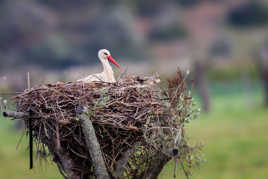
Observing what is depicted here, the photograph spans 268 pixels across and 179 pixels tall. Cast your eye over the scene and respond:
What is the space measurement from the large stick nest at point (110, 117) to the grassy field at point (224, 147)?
932 cm

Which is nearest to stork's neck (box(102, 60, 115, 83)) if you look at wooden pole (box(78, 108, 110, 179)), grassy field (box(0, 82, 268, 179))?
wooden pole (box(78, 108, 110, 179))

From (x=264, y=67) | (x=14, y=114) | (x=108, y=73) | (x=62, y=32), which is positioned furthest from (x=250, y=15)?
(x=14, y=114)

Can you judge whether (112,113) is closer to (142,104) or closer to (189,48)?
(142,104)

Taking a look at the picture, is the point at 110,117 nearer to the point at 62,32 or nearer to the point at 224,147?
the point at 224,147

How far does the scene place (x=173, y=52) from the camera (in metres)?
79.3

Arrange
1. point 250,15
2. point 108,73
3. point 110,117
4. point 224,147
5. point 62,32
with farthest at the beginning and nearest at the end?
point 250,15 → point 62,32 → point 224,147 → point 108,73 → point 110,117

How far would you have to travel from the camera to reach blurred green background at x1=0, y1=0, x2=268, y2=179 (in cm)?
2666

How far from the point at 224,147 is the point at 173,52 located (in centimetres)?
5467

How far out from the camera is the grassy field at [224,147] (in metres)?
22.2

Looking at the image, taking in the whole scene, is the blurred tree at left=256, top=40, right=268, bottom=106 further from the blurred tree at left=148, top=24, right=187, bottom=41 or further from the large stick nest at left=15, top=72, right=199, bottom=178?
the blurred tree at left=148, top=24, right=187, bottom=41

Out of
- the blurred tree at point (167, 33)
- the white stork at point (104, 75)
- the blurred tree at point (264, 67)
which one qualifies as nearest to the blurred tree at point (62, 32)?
the blurred tree at point (167, 33)

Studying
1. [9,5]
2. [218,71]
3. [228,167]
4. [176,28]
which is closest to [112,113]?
[228,167]

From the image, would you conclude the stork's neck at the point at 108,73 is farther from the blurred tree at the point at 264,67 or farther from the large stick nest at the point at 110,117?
the blurred tree at the point at 264,67

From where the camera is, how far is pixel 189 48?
7869 centimetres
